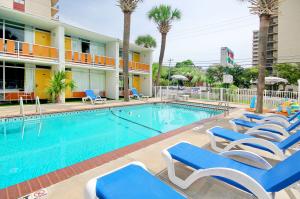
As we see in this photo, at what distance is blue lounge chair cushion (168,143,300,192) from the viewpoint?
2133mm

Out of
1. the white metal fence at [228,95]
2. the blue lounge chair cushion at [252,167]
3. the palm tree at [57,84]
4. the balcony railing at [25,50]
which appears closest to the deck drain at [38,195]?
the blue lounge chair cushion at [252,167]

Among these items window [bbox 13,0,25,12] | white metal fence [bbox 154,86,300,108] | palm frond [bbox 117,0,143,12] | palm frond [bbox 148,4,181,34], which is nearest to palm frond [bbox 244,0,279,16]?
white metal fence [bbox 154,86,300,108]

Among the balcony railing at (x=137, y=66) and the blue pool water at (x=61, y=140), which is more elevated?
the balcony railing at (x=137, y=66)

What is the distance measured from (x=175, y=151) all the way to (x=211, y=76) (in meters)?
38.8

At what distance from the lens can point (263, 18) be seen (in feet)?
33.4

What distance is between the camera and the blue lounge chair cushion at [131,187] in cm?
210

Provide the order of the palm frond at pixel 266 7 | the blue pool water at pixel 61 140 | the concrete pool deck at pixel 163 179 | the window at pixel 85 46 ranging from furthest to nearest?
the window at pixel 85 46 < the palm frond at pixel 266 7 < the blue pool water at pixel 61 140 < the concrete pool deck at pixel 163 179

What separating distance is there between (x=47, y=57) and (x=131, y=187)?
14.9 metres

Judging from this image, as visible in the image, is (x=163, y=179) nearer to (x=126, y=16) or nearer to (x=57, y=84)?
(x=57, y=84)

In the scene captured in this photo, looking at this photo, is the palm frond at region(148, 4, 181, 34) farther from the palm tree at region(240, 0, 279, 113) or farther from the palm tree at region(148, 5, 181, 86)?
the palm tree at region(240, 0, 279, 113)

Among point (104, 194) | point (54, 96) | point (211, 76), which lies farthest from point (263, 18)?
point (211, 76)

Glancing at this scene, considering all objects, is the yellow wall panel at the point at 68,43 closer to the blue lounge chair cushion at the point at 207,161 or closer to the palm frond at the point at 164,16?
the palm frond at the point at 164,16

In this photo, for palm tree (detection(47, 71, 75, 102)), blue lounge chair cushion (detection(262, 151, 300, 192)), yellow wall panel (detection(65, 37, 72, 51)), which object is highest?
yellow wall panel (detection(65, 37, 72, 51))

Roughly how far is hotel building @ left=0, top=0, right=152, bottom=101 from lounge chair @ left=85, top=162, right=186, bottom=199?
13404 millimetres
